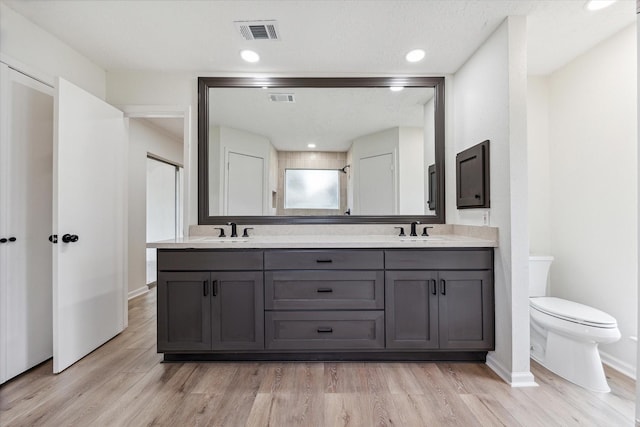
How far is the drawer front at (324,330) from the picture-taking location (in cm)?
203

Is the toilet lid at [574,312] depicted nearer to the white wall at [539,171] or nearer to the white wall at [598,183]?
the white wall at [598,183]

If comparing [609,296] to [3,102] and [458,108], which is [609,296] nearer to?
[458,108]

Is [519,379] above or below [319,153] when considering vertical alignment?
below

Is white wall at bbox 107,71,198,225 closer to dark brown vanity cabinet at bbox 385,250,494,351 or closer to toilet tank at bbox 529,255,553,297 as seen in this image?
dark brown vanity cabinet at bbox 385,250,494,351

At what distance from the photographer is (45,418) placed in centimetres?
155

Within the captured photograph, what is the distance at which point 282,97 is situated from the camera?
2.60m

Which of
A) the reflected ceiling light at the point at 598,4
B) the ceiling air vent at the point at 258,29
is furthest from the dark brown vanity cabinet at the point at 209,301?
the reflected ceiling light at the point at 598,4

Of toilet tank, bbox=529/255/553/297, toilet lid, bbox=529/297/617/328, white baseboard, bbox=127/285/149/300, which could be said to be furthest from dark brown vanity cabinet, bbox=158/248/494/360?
white baseboard, bbox=127/285/149/300

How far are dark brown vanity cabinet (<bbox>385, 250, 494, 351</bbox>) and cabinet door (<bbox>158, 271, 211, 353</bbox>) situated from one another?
50.8 inches

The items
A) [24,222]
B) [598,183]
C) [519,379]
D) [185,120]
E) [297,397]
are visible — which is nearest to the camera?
[297,397]

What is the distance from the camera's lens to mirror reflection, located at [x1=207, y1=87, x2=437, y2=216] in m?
2.61

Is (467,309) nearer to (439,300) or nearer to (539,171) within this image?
(439,300)

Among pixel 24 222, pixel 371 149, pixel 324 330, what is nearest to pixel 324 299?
pixel 324 330

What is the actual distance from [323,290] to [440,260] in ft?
2.74
